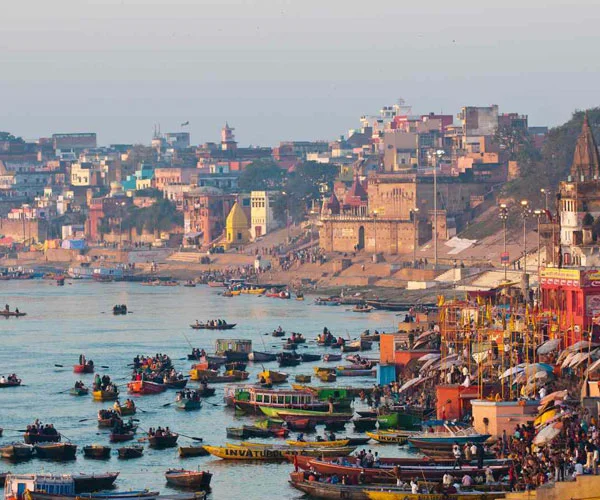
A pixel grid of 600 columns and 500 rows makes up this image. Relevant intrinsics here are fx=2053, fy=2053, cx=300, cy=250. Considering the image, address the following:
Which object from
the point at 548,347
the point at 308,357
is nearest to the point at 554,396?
the point at 548,347

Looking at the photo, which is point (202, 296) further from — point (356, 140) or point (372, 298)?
point (356, 140)

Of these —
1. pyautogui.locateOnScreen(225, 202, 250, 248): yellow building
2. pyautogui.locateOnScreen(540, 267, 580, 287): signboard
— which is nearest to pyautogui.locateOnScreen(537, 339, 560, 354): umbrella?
pyautogui.locateOnScreen(540, 267, 580, 287): signboard

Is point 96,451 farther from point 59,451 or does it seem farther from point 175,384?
point 175,384

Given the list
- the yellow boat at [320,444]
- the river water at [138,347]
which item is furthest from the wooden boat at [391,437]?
the yellow boat at [320,444]

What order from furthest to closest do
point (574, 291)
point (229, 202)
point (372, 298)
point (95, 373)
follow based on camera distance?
1. point (229, 202)
2. point (372, 298)
3. point (95, 373)
4. point (574, 291)

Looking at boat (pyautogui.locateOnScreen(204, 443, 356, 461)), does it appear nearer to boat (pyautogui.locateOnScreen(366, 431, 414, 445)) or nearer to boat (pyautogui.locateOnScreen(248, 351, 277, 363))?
boat (pyautogui.locateOnScreen(366, 431, 414, 445))

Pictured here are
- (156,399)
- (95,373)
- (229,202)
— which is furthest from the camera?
(229,202)

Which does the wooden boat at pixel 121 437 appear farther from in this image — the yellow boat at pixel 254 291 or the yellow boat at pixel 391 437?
the yellow boat at pixel 254 291

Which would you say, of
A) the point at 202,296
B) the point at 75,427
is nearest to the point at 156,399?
the point at 75,427
